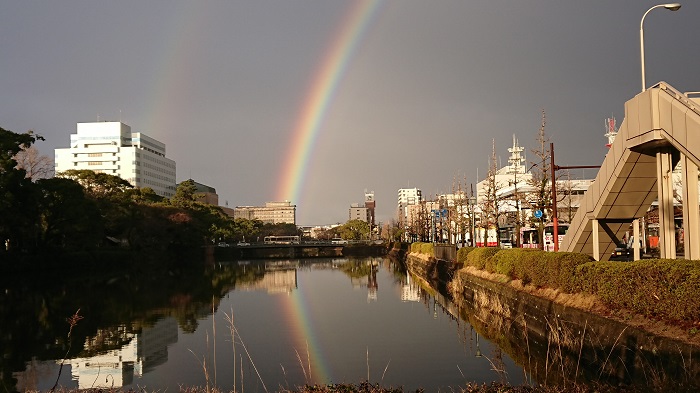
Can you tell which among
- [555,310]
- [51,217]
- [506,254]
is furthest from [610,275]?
[51,217]

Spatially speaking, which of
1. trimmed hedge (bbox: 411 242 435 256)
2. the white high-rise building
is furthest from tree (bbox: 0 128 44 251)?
the white high-rise building

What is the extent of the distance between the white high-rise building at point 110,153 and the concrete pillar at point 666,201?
4995 inches

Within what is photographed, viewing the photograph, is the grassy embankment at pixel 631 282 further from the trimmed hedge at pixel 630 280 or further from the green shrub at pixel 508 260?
the green shrub at pixel 508 260

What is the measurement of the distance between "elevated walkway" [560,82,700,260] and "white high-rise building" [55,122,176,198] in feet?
406

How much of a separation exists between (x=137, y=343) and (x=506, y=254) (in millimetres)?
13015

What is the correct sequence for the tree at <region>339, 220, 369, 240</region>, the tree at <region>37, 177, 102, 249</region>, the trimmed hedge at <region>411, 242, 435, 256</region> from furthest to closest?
the tree at <region>339, 220, 369, 240</region> → the trimmed hedge at <region>411, 242, 435, 256</region> → the tree at <region>37, 177, 102, 249</region>

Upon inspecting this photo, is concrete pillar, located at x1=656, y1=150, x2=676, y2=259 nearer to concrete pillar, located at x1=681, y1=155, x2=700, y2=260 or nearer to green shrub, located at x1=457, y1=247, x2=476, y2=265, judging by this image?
concrete pillar, located at x1=681, y1=155, x2=700, y2=260

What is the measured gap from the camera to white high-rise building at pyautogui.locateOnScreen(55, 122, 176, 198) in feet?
433

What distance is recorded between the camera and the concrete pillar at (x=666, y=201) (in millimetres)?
14347

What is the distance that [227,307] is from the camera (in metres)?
27.9

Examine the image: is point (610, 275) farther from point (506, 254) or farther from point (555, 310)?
point (506, 254)

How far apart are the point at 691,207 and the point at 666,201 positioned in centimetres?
104

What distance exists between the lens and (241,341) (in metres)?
11.8

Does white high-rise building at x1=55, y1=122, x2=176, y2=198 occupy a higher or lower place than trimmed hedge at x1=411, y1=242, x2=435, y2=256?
higher
